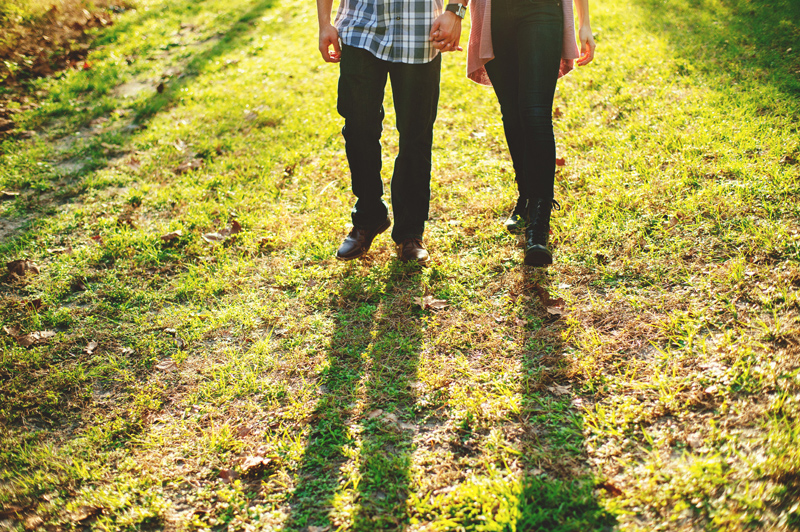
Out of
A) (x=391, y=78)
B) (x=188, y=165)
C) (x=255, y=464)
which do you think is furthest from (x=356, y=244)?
(x=188, y=165)

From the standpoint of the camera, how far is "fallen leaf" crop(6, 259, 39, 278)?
350 cm

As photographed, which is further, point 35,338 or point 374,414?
point 35,338

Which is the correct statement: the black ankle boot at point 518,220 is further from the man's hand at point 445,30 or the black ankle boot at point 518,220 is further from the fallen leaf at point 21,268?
the fallen leaf at point 21,268

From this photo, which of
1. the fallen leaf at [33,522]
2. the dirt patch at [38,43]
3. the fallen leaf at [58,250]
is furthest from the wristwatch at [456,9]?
the dirt patch at [38,43]

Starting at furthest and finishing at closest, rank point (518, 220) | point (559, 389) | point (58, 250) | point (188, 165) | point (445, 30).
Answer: point (188, 165), point (58, 250), point (518, 220), point (445, 30), point (559, 389)

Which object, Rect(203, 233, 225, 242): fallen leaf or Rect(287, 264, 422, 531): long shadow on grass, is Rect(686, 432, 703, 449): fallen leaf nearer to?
Rect(287, 264, 422, 531): long shadow on grass

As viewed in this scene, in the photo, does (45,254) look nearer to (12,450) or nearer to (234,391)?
(12,450)

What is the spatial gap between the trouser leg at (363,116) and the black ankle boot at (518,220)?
85 centimetres

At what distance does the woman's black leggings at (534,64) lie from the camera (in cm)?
278

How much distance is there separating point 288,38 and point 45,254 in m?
5.61

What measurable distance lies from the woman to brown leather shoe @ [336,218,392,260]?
36.9 inches

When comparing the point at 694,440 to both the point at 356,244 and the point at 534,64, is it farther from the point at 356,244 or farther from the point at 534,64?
the point at 356,244

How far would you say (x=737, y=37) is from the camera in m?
5.63

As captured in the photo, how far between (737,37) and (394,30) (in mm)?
4703
